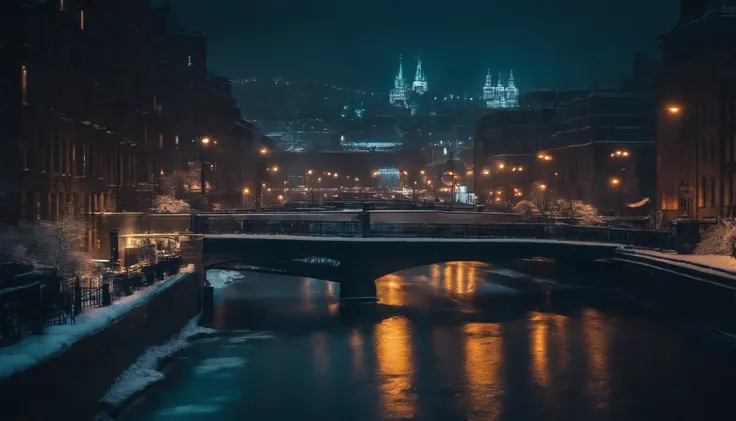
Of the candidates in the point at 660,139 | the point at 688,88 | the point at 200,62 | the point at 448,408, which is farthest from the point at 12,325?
the point at 200,62

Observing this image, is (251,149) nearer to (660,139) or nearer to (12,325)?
(660,139)

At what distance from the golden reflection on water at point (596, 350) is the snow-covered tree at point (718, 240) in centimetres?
648

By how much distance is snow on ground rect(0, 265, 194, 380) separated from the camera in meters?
20.7

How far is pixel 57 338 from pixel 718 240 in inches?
1406

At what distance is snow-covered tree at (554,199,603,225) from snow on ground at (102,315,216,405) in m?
32.6

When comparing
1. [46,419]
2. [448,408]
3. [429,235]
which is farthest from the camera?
[429,235]

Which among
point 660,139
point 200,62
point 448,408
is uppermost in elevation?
point 200,62

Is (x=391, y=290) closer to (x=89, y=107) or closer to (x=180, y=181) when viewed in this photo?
(x=89, y=107)

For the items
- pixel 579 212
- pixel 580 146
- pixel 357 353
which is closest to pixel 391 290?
pixel 579 212

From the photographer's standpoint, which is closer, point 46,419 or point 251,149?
point 46,419

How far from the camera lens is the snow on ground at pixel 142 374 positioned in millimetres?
28750

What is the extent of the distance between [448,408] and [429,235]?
2791cm

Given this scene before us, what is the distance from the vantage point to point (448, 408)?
29.2 metres

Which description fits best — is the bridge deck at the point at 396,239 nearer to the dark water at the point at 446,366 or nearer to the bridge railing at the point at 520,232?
the bridge railing at the point at 520,232
